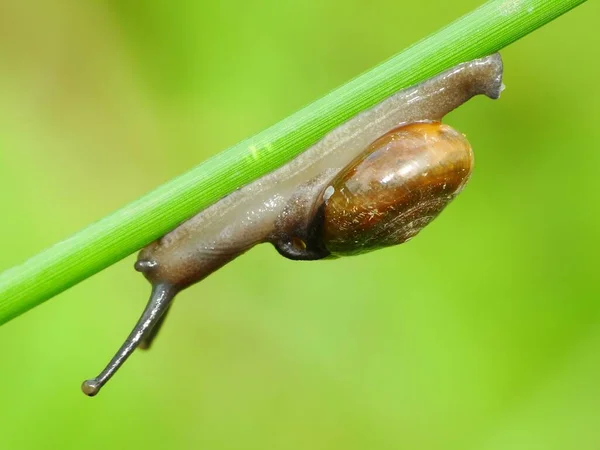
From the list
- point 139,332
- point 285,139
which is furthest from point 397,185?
point 139,332

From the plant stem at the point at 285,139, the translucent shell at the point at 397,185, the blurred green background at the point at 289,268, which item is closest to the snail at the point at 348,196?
the translucent shell at the point at 397,185

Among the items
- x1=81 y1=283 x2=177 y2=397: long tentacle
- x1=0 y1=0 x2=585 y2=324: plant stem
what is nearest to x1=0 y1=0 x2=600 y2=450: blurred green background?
x1=81 y1=283 x2=177 y2=397: long tentacle

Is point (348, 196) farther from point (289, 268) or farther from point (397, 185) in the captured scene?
point (289, 268)

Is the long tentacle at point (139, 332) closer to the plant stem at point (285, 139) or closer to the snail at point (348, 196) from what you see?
the snail at point (348, 196)

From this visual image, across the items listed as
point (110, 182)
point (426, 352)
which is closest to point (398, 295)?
point (426, 352)

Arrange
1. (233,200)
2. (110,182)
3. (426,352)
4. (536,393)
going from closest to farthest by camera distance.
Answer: (233,200) → (536,393) → (426,352) → (110,182)

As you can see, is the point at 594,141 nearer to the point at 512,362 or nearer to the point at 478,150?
the point at 478,150

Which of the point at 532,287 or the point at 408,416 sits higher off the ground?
the point at 532,287
